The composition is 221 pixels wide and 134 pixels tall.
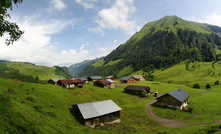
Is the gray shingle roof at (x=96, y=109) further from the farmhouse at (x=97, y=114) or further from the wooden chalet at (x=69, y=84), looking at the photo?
the wooden chalet at (x=69, y=84)

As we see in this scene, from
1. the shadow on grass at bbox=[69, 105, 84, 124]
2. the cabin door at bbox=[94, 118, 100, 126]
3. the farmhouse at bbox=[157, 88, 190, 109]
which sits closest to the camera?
the shadow on grass at bbox=[69, 105, 84, 124]

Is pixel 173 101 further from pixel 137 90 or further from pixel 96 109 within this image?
pixel 96 109

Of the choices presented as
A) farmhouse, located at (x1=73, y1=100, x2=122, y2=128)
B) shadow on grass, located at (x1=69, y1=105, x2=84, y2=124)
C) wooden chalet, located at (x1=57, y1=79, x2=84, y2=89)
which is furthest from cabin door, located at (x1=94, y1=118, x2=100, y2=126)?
wooden chalet, located at (x1=57, y1=79, x2=84, y2=89)

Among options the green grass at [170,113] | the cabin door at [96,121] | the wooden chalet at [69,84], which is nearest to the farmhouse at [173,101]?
the green grass at [170,113]

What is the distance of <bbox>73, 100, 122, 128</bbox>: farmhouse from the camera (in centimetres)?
3111

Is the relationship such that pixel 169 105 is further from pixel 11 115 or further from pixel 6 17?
pixel 6 17

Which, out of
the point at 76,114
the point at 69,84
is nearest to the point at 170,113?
the point at 76,114

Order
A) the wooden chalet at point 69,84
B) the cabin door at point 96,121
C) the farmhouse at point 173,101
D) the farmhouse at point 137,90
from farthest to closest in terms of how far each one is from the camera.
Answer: the farmhouse at point 137,90 → the wooden chalet at point 69,84 → the farmhouse at point 173,101 → the cabin door at point 96,121

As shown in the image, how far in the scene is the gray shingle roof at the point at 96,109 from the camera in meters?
31.9

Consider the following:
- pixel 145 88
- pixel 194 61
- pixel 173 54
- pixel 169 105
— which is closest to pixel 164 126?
pixel 169 105

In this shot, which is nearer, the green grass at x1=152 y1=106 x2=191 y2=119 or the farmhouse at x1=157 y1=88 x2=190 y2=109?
the green grass at x1=152 y1=106 x2=191 y2=119

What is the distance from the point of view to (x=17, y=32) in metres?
14.7

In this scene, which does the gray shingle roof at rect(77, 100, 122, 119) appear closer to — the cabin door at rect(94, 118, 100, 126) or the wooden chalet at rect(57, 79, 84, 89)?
the cabin door at rect(94, 118, 100, 126)

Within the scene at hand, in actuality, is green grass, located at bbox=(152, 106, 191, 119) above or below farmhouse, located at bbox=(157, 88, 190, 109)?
below
